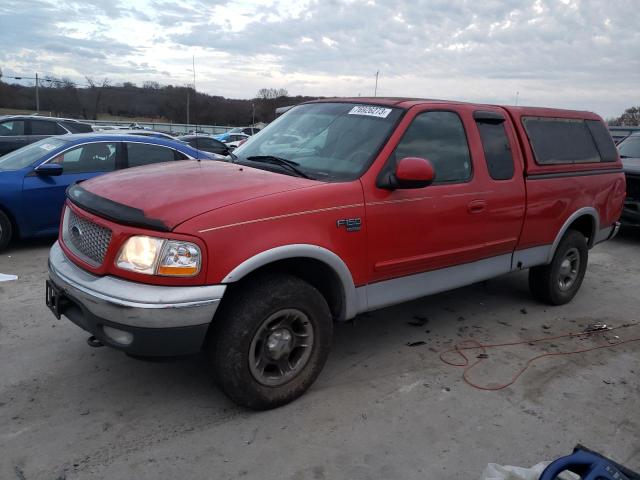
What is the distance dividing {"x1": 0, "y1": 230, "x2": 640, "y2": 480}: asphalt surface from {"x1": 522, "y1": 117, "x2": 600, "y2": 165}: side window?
1624 mm

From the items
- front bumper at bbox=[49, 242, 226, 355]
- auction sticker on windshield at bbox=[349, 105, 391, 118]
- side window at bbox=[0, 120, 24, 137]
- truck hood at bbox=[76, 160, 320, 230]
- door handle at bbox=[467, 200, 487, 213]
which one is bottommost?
front bumper at bbox=[49, 242, 226, 355]

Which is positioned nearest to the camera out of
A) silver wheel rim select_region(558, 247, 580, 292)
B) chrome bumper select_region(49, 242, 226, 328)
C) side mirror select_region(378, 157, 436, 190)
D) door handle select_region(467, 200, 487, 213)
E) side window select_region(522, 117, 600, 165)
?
chrome bumper select_region(49, 242, 226, 328)

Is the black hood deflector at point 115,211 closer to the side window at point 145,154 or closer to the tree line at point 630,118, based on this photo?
the side window at point 145,154

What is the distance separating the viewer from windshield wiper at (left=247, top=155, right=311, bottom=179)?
367cm

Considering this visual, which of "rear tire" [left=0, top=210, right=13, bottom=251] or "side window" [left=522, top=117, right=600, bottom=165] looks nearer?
"side window" [left=522, top=117, right=600, bottom=165]

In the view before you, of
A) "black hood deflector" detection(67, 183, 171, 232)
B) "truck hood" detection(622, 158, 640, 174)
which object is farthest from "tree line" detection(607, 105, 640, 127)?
"black hood deflector" detection(67, 183, 171, 232)

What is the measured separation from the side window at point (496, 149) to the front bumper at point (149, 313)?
260cm

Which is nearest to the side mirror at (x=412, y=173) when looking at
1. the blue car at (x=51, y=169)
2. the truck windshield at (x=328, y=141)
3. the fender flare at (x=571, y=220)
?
the truck windshield at (x=328, y=141)

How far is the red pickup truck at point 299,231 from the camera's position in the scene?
2877 mm

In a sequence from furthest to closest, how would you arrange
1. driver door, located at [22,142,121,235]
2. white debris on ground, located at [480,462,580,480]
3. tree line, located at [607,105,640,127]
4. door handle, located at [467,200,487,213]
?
1. tree line, located at [607,105,640,127]
2. driver door, located at [22,142,121,235]
3. door handle, located at [467,200,487,213]
4. white debris on ground, located at [480,462,580,480]

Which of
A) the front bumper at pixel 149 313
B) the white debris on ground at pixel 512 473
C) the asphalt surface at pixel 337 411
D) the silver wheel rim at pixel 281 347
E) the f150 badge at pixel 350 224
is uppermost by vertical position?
the f150 badge at pixel 350 224

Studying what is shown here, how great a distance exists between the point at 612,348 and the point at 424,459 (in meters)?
2.54

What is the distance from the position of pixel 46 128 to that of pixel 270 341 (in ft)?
41.0

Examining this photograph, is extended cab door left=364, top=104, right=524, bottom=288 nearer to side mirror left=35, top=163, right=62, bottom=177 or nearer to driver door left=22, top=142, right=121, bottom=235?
driver door left=22, top=142, right=121, bottom=235
